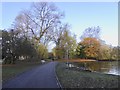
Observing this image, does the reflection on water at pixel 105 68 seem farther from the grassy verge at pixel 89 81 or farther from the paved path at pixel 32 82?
the paved path at pixel 32 82

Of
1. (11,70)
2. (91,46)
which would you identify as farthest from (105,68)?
(91,46)

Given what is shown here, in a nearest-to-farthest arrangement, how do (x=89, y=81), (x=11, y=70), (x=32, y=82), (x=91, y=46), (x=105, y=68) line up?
(x=89, y=81) < (x=32, y=82) < (x=11, y=70) < (x=105, y=68) < (x=91, y=46)

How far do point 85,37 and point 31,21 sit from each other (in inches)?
1520

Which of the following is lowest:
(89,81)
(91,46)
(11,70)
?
(11,70)

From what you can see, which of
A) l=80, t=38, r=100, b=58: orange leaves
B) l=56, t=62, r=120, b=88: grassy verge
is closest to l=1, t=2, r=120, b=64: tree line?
l=80, t=38, r=100, b=58: orange leaves

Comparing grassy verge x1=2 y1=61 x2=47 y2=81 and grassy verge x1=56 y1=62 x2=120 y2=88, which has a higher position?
grassy verge x1=56 y1=62 x2=120 y2=88

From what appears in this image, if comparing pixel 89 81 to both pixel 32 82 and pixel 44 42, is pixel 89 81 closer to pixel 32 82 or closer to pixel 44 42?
pixel 32 82

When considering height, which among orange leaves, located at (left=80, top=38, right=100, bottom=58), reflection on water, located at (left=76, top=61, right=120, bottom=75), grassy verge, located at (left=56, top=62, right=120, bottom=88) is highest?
orange leaves, located at (left=80, top=38, right=100, bottom=58)

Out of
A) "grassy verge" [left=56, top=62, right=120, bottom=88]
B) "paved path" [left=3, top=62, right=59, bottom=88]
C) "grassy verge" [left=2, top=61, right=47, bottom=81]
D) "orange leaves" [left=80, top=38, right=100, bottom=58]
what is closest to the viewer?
"grassy verge" [left=56, top=62, right=120, bottom=88]

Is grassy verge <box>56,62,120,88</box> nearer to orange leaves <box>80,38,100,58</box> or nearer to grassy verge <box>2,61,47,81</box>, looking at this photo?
grassy verge <box>2,61,47,81</box>

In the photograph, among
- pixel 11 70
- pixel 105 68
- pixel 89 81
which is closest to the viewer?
pixel 89 81

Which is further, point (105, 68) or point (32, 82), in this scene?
point (105, 68)

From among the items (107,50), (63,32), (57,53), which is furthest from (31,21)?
(107,50)

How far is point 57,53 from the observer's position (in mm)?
94125
